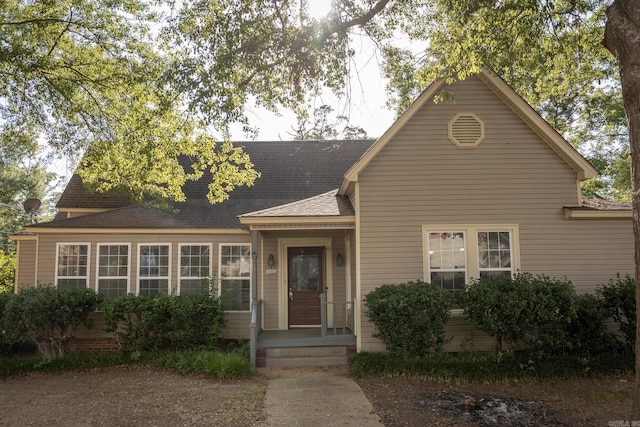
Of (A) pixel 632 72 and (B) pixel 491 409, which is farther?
(B) pixel 491 409

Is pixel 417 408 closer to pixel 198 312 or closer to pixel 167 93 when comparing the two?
pixel 198 312

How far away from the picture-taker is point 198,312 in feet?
32.1

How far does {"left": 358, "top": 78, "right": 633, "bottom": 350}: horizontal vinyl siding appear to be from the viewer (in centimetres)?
947

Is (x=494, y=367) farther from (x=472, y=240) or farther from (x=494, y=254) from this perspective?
(x=472, y=240)

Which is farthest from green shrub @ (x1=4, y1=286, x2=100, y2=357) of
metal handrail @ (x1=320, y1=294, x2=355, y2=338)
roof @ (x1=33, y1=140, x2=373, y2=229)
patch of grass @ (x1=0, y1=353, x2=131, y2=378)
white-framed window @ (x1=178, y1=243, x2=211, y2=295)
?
metal handrail @ (x1=320, y1=294, x2=355, y2=338)

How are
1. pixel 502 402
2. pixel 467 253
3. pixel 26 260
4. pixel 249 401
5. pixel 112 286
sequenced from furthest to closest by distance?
pixel 26 260
pixel 112 286
pixel 467 253
pixel 249 401
pixel 502 402

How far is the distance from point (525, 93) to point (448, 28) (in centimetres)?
673

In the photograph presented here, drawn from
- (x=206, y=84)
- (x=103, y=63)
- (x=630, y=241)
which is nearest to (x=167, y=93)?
(x=206, y=84)

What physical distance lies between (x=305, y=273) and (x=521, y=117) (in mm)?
6174

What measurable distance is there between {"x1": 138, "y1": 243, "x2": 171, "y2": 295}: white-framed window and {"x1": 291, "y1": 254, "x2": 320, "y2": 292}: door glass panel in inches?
122

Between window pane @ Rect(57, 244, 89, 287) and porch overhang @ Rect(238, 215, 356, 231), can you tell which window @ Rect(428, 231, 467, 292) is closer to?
porch overhang @ Rect(238, 215, 356, 231)

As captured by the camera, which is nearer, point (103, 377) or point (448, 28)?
point (103, 377)

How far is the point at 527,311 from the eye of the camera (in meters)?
8.16

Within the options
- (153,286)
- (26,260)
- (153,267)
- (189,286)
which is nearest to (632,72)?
(189,286)
